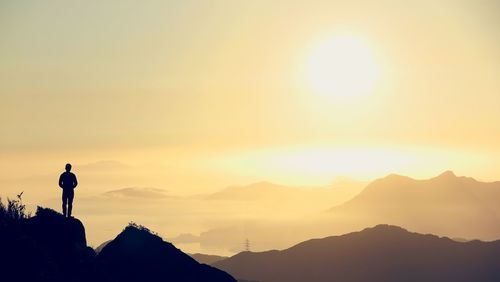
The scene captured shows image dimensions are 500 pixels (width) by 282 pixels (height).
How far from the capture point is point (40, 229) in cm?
3700

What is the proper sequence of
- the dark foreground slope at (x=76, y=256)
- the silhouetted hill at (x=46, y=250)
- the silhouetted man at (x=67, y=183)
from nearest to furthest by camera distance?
1. the silhouetted hill at (x=46, y=250)
2. the dark foreground slope at (x=76, y=256)
3. the silhouetted man at (x=67, y=183)

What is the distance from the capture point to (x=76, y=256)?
36.5 metres

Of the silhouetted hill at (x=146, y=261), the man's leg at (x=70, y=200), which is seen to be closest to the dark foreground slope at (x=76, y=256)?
the silhouetted hill at (x=146, y=261)

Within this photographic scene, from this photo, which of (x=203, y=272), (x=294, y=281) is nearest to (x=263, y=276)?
(x=294, y=281)

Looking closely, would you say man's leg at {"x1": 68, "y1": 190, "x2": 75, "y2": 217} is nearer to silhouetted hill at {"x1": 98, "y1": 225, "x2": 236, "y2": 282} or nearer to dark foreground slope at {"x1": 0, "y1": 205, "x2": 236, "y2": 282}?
dark foreground slope at {"x1": 0, "y1": 205, "x2": 236, "y2": 282}

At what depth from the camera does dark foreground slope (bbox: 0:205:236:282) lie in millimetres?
31469

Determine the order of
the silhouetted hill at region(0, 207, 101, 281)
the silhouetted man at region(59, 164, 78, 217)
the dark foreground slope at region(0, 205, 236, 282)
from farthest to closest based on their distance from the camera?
the silhouetted man at region(59, 164, 78, 217), the dark foreground slope at region(0, 205, 236, 282), the silhouetted hill at region(0, 207, 101, 281)

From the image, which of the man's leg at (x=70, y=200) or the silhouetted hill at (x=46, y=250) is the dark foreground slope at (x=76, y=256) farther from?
the man's leg at (x=70, y=200)

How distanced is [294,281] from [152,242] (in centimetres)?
15698

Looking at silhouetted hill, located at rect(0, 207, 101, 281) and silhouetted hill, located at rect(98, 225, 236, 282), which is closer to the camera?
silhouetted hill, located at rect(0, 207, 101, 281)

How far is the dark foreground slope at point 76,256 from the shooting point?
31.5 metres

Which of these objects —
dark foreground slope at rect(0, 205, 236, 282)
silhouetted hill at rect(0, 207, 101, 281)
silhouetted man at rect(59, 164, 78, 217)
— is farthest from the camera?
silhouetted man at rect(59, 164, 78, 217)

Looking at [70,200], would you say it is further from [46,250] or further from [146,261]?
[146,261]

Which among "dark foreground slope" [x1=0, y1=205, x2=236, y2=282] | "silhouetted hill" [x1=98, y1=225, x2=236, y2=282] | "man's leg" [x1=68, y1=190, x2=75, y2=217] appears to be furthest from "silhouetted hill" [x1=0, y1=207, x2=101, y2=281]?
"silhouetted hill" [x1=98, y1=225, x2=236, y2=282]
